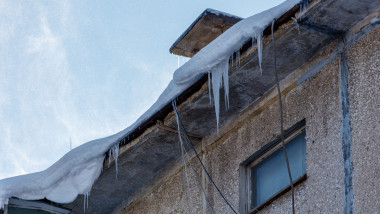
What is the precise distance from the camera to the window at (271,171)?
257 inches

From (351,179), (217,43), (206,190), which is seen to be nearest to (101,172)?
(206,190)

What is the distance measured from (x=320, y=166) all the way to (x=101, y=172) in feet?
8.00

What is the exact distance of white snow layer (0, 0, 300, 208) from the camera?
6.26 m

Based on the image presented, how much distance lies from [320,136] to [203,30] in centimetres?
293

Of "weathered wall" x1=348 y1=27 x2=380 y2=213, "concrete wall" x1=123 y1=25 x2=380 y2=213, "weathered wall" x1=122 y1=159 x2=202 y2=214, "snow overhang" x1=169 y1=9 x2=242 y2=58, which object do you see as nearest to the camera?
"weathered wall" x1=348 y1=27 x2=380 y2=213

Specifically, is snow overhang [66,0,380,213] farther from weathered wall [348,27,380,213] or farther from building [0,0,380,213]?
weathered wall [348,27,380,213]

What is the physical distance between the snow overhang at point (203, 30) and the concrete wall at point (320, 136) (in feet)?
5.42

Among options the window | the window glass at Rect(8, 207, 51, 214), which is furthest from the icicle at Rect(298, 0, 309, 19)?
the window glass at Rect(8, 207, 51, 214)

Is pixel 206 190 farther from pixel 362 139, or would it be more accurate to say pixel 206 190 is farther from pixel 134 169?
pixel 362 139

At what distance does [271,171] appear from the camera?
686 centimetres

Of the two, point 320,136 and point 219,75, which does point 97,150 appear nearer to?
point 219,75

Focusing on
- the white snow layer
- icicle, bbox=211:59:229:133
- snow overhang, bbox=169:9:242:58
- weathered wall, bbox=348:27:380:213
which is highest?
snow overhang, bbox=169:9:242:58

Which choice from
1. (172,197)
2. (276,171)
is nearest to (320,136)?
(276,171)

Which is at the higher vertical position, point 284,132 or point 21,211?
point 21,211
